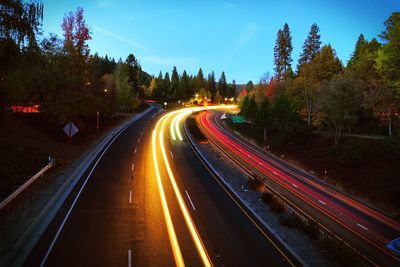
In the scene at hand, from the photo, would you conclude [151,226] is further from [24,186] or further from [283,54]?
[283,54]

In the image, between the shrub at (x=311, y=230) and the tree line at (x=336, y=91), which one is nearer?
the shrub at (x=311, y=230)

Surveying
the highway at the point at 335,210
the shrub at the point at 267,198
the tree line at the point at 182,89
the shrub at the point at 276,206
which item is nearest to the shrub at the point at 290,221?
the shrub at the point at 276,206

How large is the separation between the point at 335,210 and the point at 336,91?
2228cm

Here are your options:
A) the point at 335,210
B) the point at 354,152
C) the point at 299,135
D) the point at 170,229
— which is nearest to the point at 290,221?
the point at 170,229

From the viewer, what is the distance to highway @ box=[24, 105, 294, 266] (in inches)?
525

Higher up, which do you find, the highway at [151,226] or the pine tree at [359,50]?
the pine tree at [359,50]

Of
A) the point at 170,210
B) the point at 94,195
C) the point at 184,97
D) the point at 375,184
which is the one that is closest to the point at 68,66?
the point at 94,195

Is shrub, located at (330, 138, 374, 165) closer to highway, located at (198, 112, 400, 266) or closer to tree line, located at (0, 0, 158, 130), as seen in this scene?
highway, located at (198, 112, 400, 266)

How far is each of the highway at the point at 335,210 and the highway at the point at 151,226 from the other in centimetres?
752

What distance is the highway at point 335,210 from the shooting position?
20438mm

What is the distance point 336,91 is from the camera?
43.7 metres

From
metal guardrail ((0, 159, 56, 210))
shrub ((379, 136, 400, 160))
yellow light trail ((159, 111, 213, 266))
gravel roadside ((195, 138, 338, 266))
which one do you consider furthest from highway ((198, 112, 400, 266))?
metal guardrail ((0, 159, 56, 210))

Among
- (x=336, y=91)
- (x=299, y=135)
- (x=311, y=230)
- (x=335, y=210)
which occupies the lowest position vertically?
(x=335, y=210)

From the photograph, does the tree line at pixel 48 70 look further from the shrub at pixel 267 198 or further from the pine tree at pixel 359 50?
the pine tree at pixel 359 50
